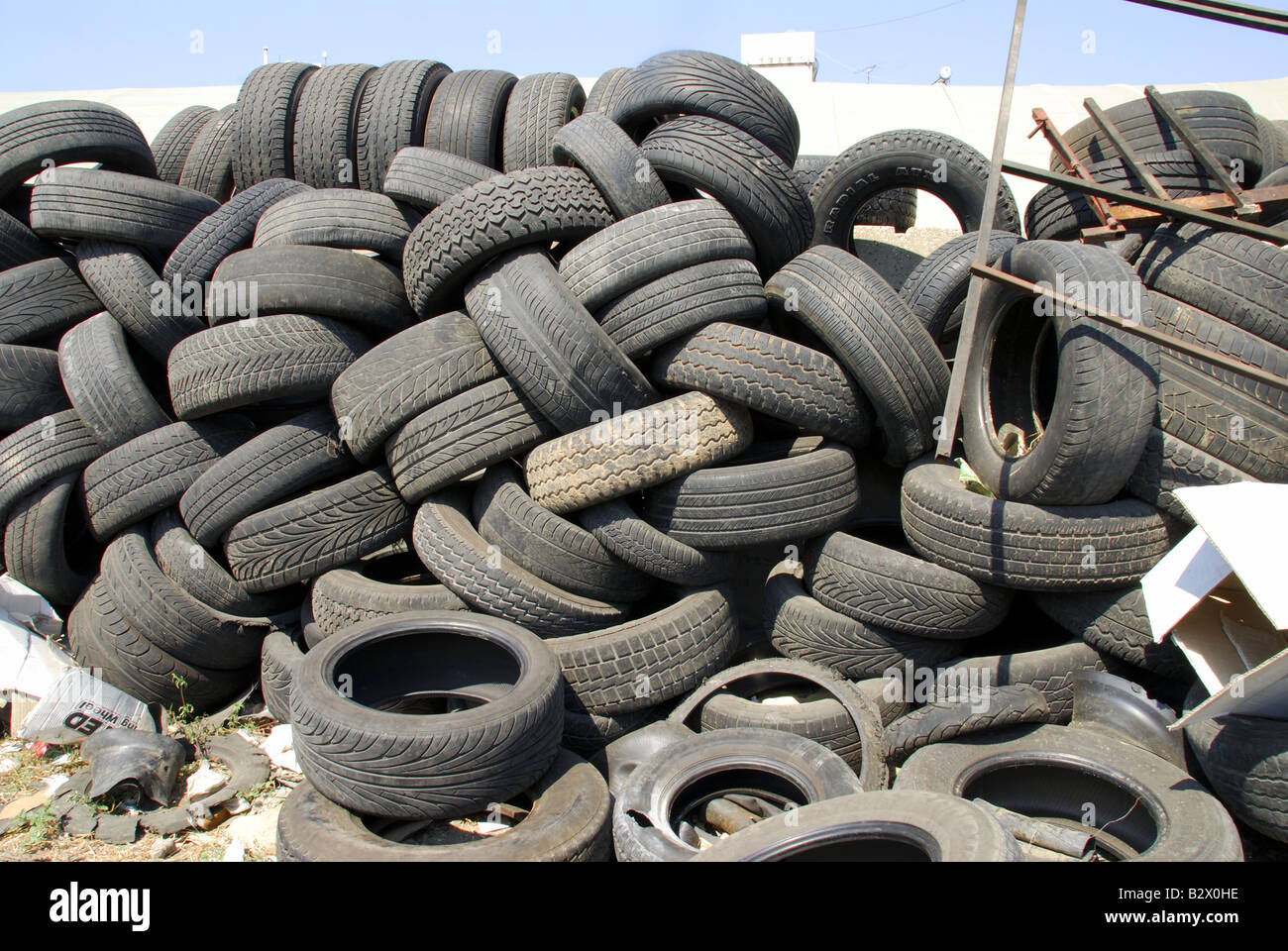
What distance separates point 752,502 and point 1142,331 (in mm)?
1723

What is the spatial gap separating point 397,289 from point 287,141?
1618 mm

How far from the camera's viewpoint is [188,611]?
4.74 metres

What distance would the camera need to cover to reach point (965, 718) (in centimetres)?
377

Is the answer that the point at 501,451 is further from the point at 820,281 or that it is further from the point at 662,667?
the point at 820,281

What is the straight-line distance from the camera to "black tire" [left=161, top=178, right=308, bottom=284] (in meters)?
5.19

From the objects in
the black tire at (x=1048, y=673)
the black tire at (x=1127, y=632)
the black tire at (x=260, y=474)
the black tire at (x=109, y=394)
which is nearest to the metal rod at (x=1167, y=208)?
the black tire at (x=1127, y=632)

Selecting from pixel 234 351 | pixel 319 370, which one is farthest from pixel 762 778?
pixel 234 351

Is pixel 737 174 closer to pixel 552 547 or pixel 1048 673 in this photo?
pixel 552 547

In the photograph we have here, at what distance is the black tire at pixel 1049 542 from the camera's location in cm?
391

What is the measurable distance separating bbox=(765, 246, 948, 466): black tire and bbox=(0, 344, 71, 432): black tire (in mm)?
→ 4093

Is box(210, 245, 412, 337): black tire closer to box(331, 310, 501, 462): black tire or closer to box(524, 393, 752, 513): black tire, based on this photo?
box(331, 310, 501, 462): black tire

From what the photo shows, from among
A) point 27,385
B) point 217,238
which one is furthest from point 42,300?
point 217,238

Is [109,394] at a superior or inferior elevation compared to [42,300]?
inferior

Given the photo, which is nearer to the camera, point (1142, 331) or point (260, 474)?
point (1142, 331)
